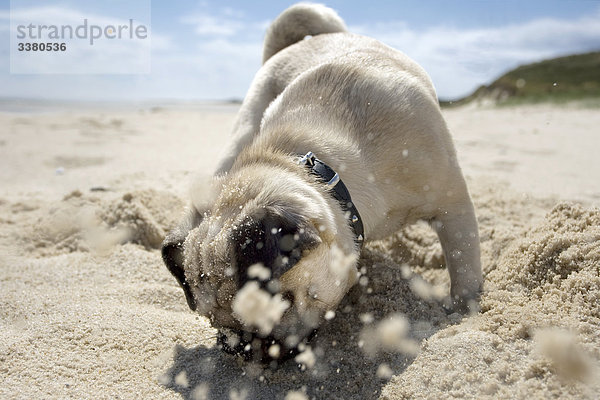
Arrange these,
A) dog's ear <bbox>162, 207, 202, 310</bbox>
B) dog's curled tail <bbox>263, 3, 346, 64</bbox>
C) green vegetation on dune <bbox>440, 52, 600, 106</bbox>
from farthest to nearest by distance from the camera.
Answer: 1. green vegetation on dune <bbox>440, 52, 600, 106</bbox>
2. dog's curled tail <bbox>263, 3, 346, 64</bbox>
3. dog's ear <bbox>162, 207, 202, 310</bbox>

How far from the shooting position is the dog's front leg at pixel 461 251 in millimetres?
3119

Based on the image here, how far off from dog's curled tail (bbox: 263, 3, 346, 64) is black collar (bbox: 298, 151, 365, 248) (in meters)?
3.38

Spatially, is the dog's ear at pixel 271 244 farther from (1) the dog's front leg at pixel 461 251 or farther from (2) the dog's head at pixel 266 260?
(1) the dog's front leg at pixel 461 251

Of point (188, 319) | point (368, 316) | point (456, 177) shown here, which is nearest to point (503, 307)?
point (368, 316)

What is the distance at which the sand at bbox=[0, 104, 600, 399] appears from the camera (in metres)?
2.29

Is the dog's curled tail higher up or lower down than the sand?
higher up

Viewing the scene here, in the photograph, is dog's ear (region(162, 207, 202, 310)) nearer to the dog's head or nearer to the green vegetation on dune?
the dog's head

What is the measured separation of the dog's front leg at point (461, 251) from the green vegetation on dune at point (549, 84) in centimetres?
1750

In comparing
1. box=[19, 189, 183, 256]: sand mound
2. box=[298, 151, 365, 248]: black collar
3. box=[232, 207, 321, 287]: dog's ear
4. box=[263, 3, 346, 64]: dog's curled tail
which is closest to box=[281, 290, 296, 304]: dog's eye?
box=[232, 207, 321, 287]: dog's ear

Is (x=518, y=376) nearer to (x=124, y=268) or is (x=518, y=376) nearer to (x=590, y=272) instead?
(x=590, y=272)

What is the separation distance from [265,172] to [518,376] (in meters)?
1.41

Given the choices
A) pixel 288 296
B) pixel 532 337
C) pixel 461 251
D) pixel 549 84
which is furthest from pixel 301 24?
pixel 549 84

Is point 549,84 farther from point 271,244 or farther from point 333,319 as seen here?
point 271,244

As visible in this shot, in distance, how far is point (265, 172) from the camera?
2.45m
